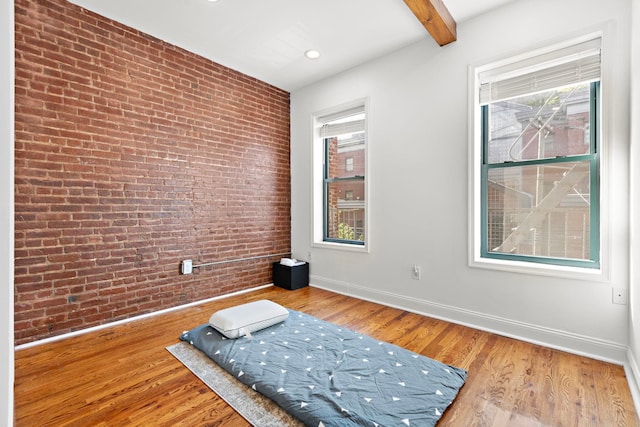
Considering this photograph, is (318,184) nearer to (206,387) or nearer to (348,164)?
(348,164)

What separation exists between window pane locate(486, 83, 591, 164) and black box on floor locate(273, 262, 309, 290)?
2.51 metres

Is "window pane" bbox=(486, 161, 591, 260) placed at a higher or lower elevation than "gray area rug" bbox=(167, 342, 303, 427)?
higher

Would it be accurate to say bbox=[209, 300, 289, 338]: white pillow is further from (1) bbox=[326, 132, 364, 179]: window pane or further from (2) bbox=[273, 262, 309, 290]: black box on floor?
(1) bbox=[326, 132, 364, 179]: window pane

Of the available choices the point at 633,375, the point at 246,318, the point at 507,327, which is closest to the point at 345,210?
the point at 246,318

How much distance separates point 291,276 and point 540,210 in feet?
8.97

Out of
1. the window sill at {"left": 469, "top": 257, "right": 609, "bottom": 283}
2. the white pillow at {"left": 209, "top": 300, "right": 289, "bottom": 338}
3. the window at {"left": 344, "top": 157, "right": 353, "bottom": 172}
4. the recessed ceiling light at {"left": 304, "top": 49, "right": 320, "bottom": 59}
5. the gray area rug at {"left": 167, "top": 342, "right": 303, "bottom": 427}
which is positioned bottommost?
the gray area rug at {"left": 167, "top": 342, "right": 303, "bottom": 427}

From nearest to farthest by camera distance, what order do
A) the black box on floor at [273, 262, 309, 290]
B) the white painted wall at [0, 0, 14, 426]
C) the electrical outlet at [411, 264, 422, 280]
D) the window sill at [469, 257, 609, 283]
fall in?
the white painted wall at [0, 0, 14, 426] → the window sill at [469, 257, 609, 283] → the electrical outlet at [411, 264, 422, 280] → the black box on floor at [273, 262, 309, 290]

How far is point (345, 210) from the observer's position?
4.03m

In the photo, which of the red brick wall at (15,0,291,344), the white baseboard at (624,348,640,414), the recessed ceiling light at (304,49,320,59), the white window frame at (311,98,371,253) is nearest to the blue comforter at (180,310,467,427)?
the white baseboard at (624,348,640,414)

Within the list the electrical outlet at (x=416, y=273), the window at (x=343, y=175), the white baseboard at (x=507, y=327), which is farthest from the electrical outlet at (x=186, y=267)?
the electrical outlet at (x=416, y=273)

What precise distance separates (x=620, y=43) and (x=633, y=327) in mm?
1888

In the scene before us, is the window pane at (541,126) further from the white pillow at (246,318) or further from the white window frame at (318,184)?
the white pillow at (246,318)

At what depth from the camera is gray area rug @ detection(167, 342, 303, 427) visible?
1.56m

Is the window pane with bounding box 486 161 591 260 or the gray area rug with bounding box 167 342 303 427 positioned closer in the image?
the gray area rug with bounding box 167 342 303 427
